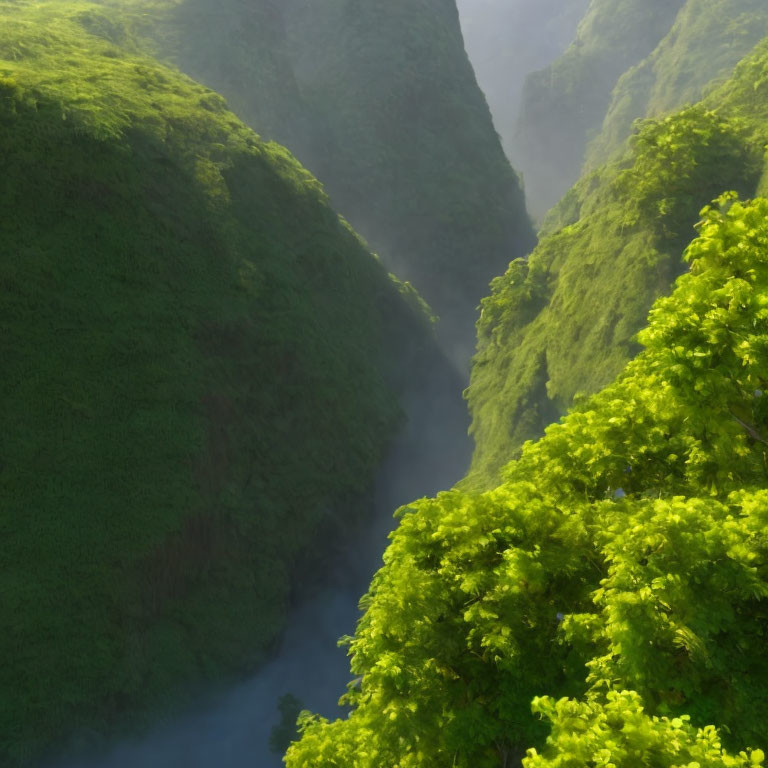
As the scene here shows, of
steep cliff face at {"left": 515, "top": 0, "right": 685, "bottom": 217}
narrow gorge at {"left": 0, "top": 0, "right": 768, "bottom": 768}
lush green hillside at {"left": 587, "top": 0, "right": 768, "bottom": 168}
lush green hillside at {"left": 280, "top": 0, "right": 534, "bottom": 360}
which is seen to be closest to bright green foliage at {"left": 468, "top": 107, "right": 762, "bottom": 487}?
narrow gorge at {"left": 0, "top": 0, "right": 768, "bottom": 768}

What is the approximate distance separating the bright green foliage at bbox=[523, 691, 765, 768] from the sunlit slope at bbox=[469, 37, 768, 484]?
80.9ft

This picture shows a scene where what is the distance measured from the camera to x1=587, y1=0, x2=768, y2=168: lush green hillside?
4309 inches

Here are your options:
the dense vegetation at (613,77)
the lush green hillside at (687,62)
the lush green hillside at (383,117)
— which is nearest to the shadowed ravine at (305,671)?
the lush green hillside at (383,117)

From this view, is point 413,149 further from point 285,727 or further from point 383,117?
point 285,727

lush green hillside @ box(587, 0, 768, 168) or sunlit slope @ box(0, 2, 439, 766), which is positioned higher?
lush green hillside @ box(587, 0, 768, 168)

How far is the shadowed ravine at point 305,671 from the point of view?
32.0 m

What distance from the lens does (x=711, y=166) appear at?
3712 cm

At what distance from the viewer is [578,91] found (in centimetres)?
17662

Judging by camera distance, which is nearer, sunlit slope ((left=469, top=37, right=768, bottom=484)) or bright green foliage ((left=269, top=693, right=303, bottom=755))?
bright green foliage ((left=269, top=693, right=303, bottom=755))

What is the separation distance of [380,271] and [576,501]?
189 ft

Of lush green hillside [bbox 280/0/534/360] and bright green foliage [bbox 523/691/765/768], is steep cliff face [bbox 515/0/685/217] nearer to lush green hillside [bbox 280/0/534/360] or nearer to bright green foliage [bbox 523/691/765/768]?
lush green hillside [bbox 280/0/534/360]

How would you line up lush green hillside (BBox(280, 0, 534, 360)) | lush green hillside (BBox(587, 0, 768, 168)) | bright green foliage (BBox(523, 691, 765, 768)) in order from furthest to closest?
lush green hillside (BBox(587, 0, 768, 168)), lush green hillside (BBox(280, 0, 534, 360)), bright green foliage (BBox(523, 691, 765, 768))

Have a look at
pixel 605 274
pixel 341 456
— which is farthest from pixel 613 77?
pixel 341 456

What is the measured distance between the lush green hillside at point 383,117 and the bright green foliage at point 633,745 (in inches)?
3090
